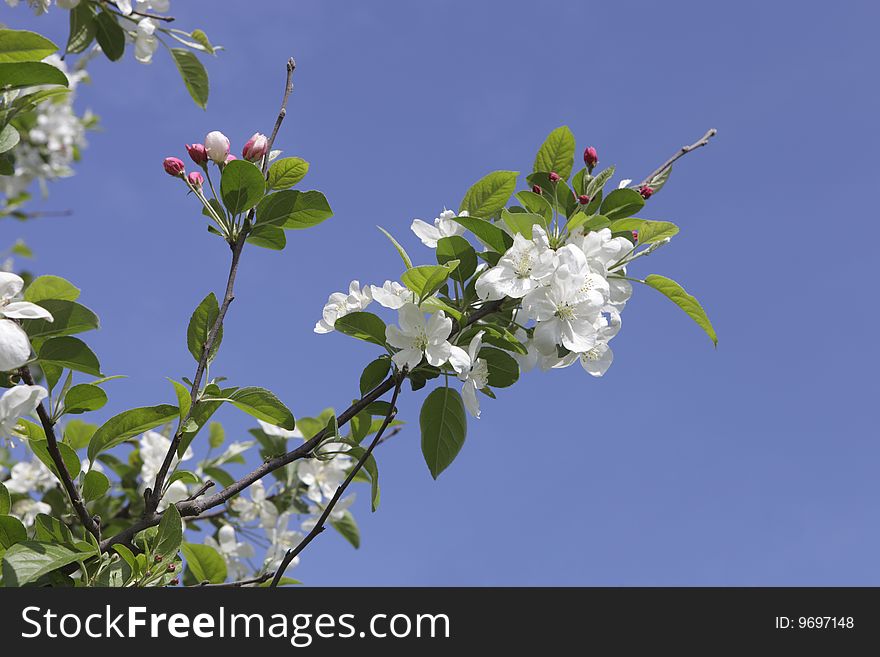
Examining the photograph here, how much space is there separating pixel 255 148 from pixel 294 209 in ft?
0.49

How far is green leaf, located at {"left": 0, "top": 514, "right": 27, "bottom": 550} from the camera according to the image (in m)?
1.29

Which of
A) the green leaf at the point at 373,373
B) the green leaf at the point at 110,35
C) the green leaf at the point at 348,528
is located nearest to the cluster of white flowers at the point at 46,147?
the green leaf at the point at 110,35

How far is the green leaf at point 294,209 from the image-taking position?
1.48 m

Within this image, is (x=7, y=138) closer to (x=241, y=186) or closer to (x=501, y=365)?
(x=241, y=186)

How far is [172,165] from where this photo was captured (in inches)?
57.8

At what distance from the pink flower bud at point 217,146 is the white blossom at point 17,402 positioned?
57cm

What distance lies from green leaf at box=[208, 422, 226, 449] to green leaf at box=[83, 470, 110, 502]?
1269mm

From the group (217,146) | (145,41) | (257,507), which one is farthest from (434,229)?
(257,507)

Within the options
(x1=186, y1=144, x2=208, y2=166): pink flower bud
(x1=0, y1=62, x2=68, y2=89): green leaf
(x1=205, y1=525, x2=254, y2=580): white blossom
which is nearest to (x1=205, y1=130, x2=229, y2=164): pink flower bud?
(x1=186, y1=144, x2=208, y2=166): pink flower bud

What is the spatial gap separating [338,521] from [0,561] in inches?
55.8
